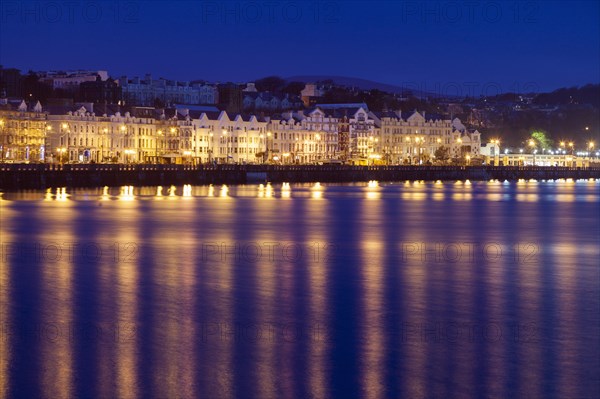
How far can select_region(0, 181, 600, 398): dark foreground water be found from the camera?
1398 cm

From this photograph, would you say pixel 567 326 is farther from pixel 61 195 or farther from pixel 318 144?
pixel 318 144

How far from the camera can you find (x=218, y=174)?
310 ft

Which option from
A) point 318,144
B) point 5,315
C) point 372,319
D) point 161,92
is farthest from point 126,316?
point 161,92

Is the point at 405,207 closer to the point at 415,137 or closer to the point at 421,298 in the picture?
the point at 421,298

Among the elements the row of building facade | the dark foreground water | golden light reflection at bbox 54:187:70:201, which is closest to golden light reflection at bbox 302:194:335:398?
the dark foreground water

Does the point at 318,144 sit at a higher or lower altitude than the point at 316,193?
higher

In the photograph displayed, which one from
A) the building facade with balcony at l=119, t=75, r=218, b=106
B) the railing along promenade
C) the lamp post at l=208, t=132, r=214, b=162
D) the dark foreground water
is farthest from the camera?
the building facade with balcony at l=119, t=75, r=218, b=106

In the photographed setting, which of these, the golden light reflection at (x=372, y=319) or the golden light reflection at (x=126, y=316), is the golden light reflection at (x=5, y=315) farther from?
the golden light reflection at (x=372, y=319)

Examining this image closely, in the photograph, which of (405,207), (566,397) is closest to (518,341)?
(566,397)

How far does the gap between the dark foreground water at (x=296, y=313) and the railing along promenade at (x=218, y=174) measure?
4035 cm

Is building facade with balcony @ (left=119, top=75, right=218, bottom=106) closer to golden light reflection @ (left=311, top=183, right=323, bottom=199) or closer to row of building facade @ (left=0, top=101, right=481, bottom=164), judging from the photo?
row of building facade @ (left=0, top=101, right=481, bottom=164)

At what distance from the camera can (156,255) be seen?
28.9m

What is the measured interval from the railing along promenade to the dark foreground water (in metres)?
40.3

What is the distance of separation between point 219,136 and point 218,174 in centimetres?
2589
